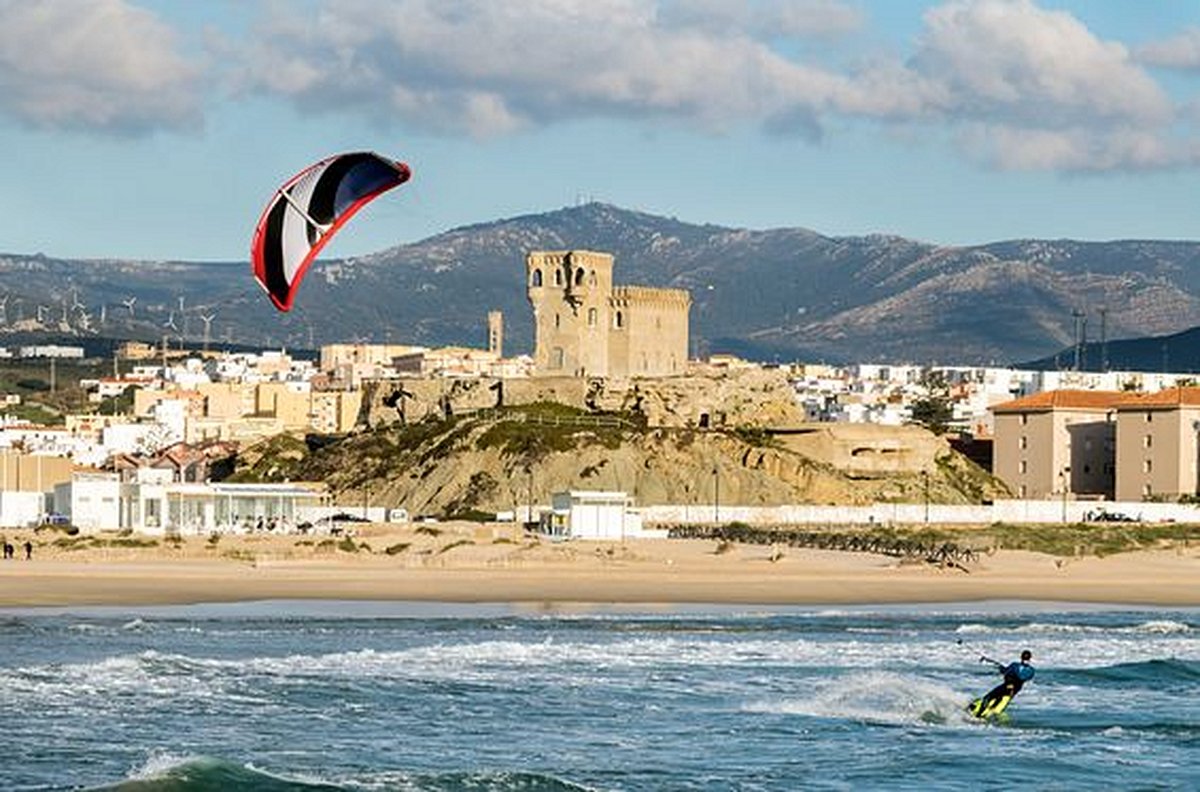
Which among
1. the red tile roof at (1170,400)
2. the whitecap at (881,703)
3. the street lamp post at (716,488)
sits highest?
the red tile roof at (1170,400)

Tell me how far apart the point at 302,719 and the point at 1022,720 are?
29.8ft

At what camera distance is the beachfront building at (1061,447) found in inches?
3548

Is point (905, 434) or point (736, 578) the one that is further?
point (905, 434)

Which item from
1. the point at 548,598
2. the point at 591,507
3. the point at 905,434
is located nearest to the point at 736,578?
the point at 548,598

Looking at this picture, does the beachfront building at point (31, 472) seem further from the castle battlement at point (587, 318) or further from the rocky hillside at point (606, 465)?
the castle battlement at point (587, 318)

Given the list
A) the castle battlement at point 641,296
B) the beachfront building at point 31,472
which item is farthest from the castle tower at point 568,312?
the beachfront building at point 31,472

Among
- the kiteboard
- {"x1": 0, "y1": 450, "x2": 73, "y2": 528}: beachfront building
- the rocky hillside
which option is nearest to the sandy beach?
the rocky hillside

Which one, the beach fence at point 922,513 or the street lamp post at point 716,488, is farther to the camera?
the street lamp post at point 716,488

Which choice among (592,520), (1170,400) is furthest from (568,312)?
(592,520)

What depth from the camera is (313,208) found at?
2684cm

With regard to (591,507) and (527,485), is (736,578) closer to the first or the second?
(591,507)

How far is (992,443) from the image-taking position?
98.1 meters

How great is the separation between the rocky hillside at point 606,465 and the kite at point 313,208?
48449mm

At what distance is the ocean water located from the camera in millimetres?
23703
